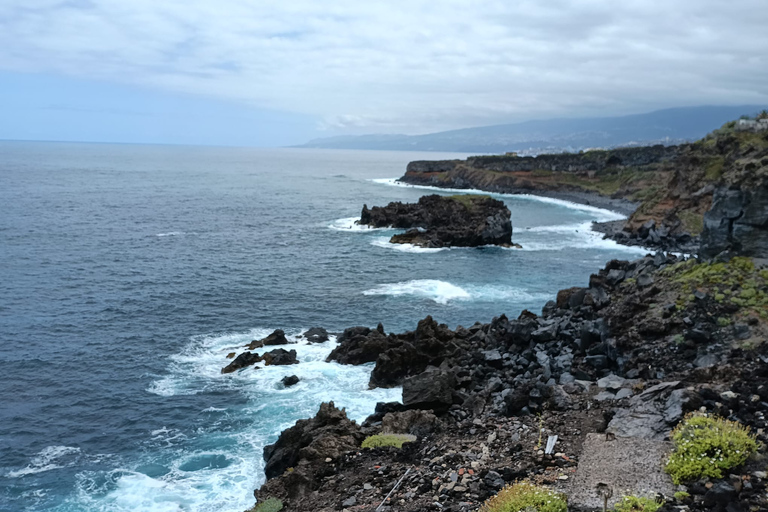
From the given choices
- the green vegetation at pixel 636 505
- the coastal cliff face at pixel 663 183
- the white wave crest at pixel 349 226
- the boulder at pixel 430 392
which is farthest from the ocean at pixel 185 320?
the green vegetation at pixel 636 505

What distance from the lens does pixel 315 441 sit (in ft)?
65.0

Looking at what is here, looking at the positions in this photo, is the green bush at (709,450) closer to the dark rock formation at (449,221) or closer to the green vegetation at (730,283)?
the green vegetation at (730,283)

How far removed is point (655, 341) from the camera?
24922mm

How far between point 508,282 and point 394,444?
40.1 m

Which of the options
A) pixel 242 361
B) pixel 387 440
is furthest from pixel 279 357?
pixel 387 440

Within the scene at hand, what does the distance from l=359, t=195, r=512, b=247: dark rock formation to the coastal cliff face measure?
18541mm

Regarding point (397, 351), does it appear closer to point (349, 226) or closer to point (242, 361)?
point (242, 361)

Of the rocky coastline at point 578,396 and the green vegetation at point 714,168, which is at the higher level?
the green vegetation at point 714,168

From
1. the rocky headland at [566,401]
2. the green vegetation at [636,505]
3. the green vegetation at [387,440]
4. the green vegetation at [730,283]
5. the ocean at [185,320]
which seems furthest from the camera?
the green vegetation at [730,283]

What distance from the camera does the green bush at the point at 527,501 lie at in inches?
436

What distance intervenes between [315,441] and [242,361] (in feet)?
50.4

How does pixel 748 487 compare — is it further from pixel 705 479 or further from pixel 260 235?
pixel 260 235

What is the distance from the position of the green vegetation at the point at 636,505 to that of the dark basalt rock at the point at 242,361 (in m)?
26.4

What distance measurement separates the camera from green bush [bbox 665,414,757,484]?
1145 centimetres
